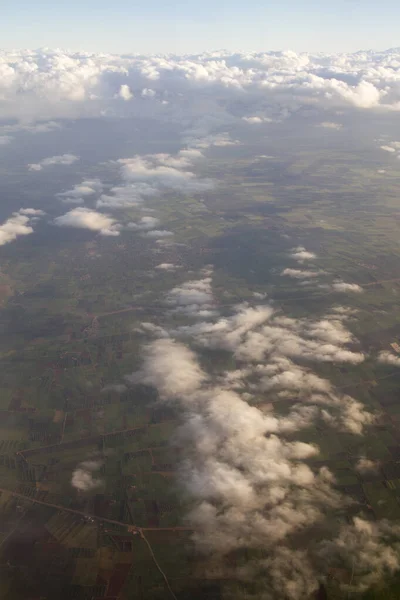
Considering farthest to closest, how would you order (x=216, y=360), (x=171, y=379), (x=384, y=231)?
(x=384, y=231), (x=216, y=360), (x=171, y=379)

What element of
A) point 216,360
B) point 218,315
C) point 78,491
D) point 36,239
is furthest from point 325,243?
point 78,491

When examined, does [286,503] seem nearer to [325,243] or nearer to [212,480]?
[212,480]

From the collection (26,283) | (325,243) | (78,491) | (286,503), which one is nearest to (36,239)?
(26,283)

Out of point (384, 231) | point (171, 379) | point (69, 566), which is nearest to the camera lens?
point (69, 566)

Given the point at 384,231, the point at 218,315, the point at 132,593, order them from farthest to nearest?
the point at 384,231 → the point at 218,315 → the point at 132,593

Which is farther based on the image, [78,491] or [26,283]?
[26,283]

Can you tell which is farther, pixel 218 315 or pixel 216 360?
pixel 218 315

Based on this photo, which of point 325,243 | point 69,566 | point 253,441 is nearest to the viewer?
point 69,566

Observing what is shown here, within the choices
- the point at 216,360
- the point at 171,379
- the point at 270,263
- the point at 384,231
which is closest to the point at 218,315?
the point at 216,360

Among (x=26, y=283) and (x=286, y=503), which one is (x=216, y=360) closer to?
(x=286, y=503)
